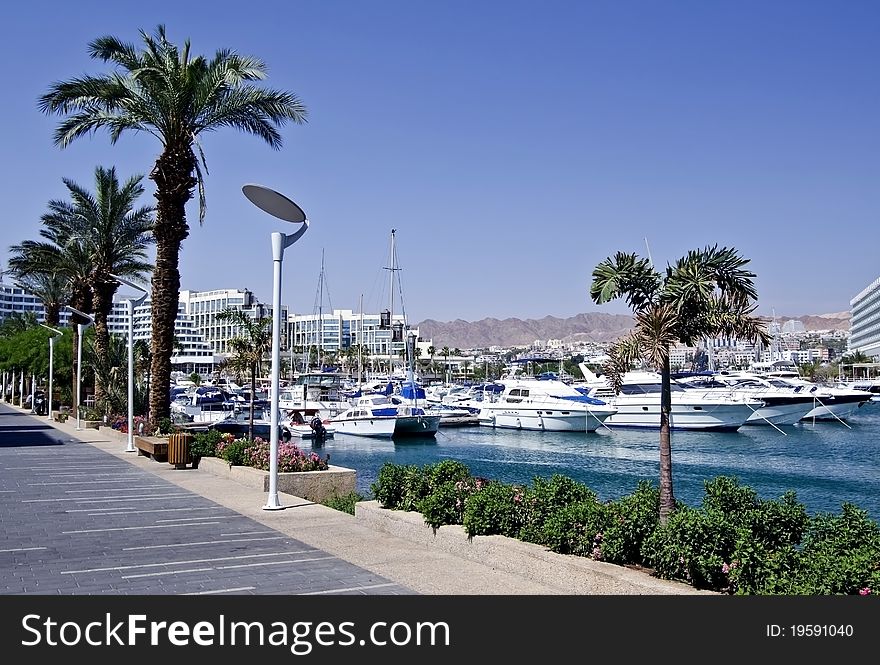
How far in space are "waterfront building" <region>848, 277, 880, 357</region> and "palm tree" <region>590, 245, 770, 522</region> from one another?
164m

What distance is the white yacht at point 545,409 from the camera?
50438 mm

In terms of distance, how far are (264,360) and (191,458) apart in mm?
10975

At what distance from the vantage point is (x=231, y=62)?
20.6m

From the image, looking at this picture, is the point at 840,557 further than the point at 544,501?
No

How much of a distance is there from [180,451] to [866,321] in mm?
184258

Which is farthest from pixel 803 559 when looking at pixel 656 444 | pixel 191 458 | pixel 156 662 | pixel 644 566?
pixel 656 444

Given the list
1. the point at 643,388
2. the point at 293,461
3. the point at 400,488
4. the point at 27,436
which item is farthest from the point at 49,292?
the point at 400,488

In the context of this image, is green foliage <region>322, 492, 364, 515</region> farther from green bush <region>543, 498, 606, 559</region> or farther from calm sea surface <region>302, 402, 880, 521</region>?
A: calm sea surface <region>302, 402, 880, 521</region>

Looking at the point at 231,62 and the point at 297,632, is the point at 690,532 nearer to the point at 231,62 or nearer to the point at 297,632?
the point at 297,632

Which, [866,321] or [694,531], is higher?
[866,321]

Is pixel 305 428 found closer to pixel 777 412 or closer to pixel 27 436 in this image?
→ pixel 27 436

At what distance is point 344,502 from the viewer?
12531mm

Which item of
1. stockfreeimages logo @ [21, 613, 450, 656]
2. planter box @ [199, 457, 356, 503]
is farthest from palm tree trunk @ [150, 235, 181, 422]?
stockfreeimages logo @ [21, 613, 450, 656]

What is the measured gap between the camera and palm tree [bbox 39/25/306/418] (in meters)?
20.4
